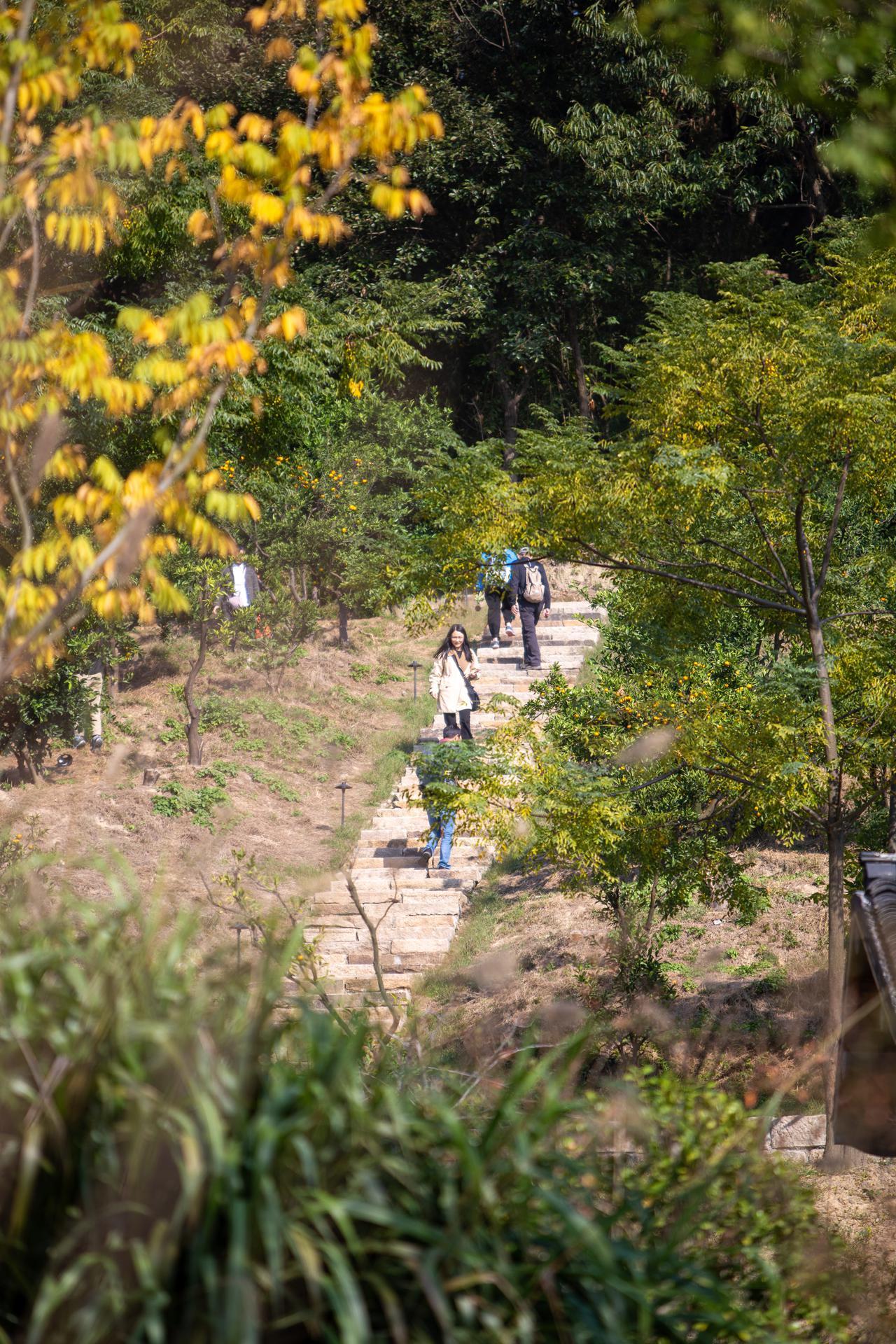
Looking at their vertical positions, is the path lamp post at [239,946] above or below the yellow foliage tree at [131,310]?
below

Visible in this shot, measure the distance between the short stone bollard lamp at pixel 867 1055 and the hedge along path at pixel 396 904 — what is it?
15.6 ft

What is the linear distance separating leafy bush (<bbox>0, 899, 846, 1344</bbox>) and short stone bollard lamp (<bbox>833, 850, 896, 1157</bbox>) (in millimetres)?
2302

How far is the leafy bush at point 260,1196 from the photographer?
1.93 m

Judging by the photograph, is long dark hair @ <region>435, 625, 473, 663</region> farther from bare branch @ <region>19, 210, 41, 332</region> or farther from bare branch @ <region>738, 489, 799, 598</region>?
bare branch @ <region>19, 210, 41, 332</region>

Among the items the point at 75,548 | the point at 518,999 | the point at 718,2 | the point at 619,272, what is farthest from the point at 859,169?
the point at 619,272

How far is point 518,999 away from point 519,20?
21.8m

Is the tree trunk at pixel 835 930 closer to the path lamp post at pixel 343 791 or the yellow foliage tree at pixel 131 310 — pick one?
the yellow foliage tree at pixel 131 310

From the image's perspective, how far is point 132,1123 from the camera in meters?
2.03

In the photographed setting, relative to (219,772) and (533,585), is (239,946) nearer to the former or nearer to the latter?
(219,772)

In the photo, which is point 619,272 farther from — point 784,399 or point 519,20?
point 784,399

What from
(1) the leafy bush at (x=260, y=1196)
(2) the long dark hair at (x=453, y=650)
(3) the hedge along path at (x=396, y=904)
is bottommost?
(3) the hedge along path at (x=396, y=904)

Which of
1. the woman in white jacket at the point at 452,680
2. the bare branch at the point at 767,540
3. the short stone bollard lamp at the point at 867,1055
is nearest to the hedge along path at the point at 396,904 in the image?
the woman in white jacket at the point at 452,680

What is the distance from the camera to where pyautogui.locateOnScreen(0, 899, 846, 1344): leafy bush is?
193cm

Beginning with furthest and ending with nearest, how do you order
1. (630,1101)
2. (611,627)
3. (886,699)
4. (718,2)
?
(611,627) < (886,699) < (718,2) < (630,1101)
